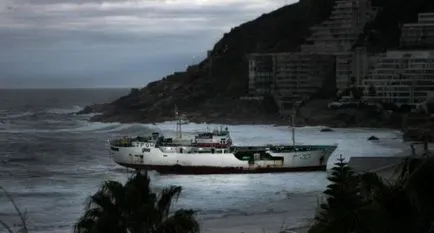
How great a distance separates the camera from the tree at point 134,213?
10469mm

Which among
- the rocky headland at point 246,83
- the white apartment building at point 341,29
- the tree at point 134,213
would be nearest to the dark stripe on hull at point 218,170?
the tree at point 134,213

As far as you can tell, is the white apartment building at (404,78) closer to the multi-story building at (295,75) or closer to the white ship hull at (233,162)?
the multi-story building at (295,75)

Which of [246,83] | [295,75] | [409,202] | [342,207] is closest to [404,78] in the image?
[295,75]

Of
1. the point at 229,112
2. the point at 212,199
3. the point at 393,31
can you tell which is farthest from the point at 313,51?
the point at 212,199

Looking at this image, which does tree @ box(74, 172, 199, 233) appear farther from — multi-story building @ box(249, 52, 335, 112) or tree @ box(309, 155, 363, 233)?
multi-story building @ box(249, 52, 335, 112)

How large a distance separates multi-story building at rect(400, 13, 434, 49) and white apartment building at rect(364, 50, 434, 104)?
12.8 metres

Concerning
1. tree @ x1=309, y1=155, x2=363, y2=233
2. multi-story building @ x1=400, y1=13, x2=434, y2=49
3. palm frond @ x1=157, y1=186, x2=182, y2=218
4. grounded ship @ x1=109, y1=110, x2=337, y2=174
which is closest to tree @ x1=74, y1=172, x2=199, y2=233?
palm frond @ x1=157, y1=186, x2=182, y2=218

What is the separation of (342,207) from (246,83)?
139m

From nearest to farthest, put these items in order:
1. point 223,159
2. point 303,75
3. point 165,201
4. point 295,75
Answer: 1. point 165,201
2. point 223,159
3. point 303,75
4. point 295,75

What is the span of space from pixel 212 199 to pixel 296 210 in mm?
6371

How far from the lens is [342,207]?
568 inches

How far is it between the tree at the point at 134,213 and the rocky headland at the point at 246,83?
99.4m

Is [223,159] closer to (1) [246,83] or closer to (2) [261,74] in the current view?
Answer: (2) [261,74]

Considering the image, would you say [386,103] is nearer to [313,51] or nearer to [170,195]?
[313,51]
